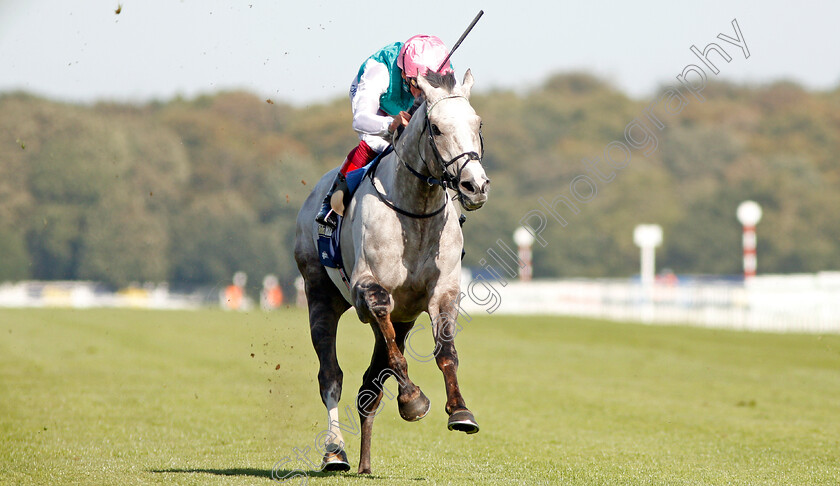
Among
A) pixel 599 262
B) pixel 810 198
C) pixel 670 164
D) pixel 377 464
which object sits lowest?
pixel 377 464

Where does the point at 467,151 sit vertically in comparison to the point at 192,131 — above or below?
below

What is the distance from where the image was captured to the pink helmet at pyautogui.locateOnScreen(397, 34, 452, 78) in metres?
6.41

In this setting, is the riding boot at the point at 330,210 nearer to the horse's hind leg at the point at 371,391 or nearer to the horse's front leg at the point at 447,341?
the horse's hind leg at the point at 371,391

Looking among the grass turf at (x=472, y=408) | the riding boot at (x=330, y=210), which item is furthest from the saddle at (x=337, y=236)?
the grass turf at (x=472, y=408)

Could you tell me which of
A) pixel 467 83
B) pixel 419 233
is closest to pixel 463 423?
pixel 419 233

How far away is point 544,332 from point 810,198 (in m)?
38.0

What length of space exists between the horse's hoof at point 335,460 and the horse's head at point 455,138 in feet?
6.18

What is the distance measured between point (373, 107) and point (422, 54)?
0.55 meters

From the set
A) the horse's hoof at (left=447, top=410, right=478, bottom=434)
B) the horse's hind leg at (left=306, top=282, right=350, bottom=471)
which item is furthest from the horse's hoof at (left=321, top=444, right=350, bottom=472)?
the horse's hoof at (left=447, top=410, right=478, bottom=434)

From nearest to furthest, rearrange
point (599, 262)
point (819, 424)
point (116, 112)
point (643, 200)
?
point (819, 424), point (116, 112), point (599, 262), point (643, 200)

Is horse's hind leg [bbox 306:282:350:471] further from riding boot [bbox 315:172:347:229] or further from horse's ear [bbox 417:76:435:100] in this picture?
horse's ear [bbox 417:76:435:100]

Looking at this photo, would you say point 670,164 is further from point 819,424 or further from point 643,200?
point 819,424

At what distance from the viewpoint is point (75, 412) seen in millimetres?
11102

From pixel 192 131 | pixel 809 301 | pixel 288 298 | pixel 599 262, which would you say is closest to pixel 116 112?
pixel 192 131
